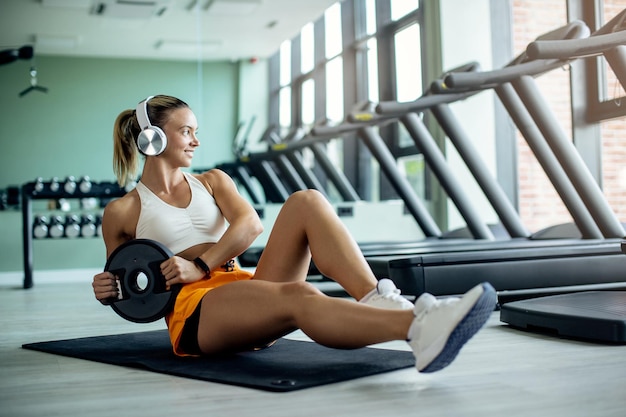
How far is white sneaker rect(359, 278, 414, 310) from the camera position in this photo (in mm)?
1776

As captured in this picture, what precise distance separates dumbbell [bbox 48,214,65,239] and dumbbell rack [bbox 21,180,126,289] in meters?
0.15

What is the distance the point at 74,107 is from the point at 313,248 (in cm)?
383

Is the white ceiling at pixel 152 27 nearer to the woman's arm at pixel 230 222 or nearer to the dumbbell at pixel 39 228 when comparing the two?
the dumbbell at pixel 39 228

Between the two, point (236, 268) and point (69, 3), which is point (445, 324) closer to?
point (236, 268)

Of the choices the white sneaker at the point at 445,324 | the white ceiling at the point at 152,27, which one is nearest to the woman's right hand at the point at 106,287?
the white sneaker at the point at 445,324

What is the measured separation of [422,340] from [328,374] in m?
0.36

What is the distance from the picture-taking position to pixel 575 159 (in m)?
3.76

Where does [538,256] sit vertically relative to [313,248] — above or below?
below

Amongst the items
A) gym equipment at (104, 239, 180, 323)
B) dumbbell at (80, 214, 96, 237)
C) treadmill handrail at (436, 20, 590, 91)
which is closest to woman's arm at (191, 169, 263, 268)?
gym equipment at (104, 239, 180, 323)

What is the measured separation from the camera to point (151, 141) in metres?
2.15

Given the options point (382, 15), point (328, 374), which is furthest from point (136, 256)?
point (382, 15)

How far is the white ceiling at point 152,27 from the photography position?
550cm

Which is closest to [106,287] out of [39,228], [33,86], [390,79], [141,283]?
[141,283]

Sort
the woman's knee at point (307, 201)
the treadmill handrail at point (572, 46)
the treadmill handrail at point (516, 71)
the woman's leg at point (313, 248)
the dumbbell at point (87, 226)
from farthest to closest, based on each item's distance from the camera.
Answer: the dumbbell at point (87, 226) → the treadmill handrail at point (516, 71) → the treadmill handrail at point (572, 46) → the woman's knee at point (307, 201) → the woman's leg at point (313, 248)
